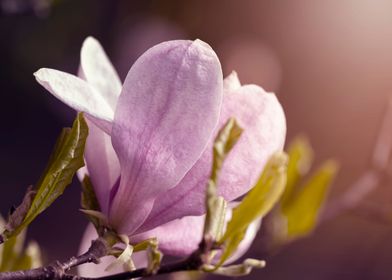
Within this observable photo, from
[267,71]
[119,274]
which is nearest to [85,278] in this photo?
[119,274]

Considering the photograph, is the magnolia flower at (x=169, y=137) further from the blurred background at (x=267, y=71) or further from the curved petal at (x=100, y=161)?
the blurred background at (x=267, y=71)

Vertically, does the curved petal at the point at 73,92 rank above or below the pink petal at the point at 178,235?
above

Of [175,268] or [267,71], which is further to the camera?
[267,71]

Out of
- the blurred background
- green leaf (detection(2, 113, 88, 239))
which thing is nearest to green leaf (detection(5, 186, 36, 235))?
green leaf (detection(2, 113, 88, 239))

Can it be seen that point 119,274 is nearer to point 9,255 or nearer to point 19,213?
point 19,213

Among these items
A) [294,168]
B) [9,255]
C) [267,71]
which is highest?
[267,71]

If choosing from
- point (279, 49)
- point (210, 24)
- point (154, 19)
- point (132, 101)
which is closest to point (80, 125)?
point (132, 101)

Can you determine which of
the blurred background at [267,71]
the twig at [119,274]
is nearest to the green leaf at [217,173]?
the twig at [119,274]

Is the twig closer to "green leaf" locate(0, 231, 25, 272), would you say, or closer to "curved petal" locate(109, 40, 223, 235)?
"curved petal" locate(109, 40, 223, 235)
